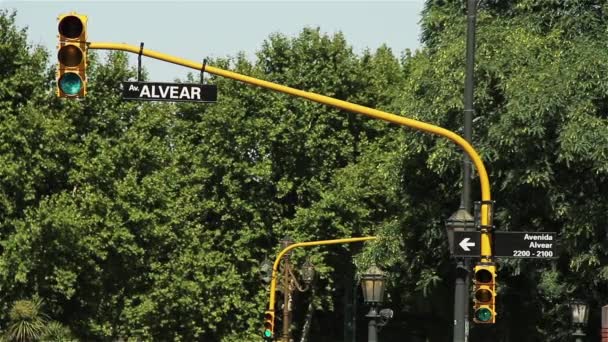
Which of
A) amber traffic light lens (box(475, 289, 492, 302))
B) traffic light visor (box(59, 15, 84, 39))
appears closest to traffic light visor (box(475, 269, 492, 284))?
amber traffic light lens (box(475, 289, 492, 302))

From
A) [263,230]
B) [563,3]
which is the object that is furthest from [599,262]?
[263,230]

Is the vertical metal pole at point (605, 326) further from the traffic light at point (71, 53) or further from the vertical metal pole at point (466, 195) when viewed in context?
the traffic light at point (71, 53)

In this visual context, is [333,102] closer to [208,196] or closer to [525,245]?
[525,245]

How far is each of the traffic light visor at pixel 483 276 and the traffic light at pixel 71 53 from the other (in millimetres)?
5888

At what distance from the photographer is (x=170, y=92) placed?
1695 cm

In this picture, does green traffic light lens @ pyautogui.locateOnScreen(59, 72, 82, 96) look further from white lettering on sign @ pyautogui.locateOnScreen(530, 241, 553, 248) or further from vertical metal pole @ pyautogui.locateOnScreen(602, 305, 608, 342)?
vertical metal pole @ pyautogui.locateOnScreen(602, 305, 608, 342)

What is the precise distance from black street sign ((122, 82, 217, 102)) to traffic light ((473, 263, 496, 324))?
4279 millimetres

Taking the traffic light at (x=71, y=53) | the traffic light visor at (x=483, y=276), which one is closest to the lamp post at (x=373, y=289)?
the traffic light visor at (x=483, y=276)

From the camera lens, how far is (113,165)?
178 feet

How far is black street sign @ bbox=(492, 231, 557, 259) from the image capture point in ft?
59.8

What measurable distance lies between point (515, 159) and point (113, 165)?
74.4 feet

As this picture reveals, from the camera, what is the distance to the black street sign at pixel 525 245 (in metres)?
18.2

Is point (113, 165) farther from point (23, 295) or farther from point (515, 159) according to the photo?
point (515, 159)

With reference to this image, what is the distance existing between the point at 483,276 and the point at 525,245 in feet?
2.41
